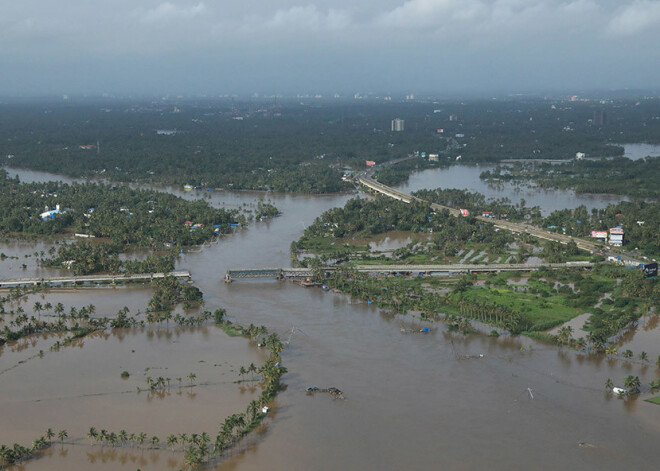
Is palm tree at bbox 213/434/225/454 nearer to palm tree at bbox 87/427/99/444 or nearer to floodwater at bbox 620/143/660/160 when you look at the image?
palm tree at bbox 87/427/99/444

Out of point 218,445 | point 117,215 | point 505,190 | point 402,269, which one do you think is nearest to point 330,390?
point 218,445

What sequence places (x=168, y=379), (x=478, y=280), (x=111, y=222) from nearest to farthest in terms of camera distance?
(x=168, y=379), (x=478, y=280), (x=111, y=222)

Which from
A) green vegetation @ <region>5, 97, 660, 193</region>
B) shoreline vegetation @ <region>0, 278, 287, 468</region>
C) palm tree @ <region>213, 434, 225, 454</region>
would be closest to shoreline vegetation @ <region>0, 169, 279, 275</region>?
shoreline vegetation @ <region>0, 278, 287, 468</region>

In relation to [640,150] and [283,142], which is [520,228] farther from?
[283,142]

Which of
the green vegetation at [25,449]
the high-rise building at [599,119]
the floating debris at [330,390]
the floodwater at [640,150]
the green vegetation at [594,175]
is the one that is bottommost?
the green vegetation at [25,449]

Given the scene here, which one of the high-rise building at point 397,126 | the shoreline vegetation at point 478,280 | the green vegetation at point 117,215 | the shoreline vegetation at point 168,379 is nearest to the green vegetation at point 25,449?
the shoreline vegetation at point 168,379

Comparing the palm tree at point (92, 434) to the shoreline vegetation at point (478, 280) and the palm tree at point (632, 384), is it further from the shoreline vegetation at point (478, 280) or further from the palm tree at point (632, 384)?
the palm tree at point (632, 384)
